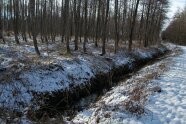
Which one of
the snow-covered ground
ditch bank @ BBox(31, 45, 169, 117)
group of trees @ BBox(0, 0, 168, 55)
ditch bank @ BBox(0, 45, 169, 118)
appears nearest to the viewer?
the snow-covered ground

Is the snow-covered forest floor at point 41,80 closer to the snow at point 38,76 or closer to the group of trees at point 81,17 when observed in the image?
the snow at point 38,76

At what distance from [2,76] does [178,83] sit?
9060 mm

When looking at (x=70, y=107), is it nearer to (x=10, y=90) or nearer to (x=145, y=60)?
(x=10, y=90)

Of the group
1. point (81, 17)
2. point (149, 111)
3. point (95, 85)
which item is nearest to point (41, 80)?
point (95, 85)

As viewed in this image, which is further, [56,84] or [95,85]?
[95,85]

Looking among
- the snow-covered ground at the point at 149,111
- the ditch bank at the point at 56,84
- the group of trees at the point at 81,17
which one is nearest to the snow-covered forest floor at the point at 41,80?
the ditch bank at the point at 56,84

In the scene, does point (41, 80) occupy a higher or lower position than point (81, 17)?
lower

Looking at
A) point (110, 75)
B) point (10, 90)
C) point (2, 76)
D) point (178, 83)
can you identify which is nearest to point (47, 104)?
point (10, 90)

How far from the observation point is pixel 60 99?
14.3 meters

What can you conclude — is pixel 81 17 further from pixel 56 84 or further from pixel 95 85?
pixel 56 84

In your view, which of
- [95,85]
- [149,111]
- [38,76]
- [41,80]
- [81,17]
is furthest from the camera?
[81,17]

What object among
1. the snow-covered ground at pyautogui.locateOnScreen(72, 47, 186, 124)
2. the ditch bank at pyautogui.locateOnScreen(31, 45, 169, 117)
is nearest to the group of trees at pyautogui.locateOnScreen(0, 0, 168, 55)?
the ditch bank at pyautogui.locateOnScreen(31, 45, 169, 117)

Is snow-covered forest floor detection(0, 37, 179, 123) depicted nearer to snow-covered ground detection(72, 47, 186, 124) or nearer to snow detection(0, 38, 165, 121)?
snow detection(0, 38, 165, 121)

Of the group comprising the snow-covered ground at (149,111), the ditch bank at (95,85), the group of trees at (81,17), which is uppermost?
the group of trees at (81,17)
